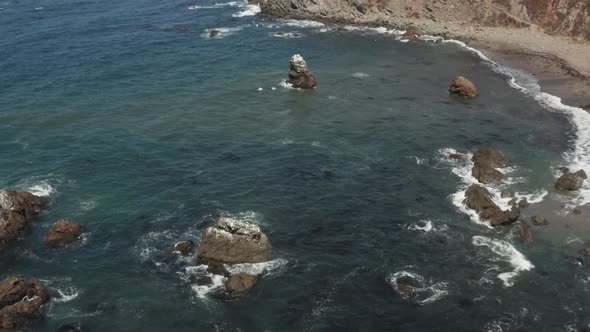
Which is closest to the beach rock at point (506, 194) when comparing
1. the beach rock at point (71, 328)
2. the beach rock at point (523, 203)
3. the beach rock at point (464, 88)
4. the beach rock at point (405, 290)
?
the beach rock at point (523, 203)

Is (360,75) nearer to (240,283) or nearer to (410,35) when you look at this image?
(410,35)

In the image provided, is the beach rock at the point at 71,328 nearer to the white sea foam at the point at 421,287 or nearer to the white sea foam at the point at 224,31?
the white sea foam at the point at 421,287

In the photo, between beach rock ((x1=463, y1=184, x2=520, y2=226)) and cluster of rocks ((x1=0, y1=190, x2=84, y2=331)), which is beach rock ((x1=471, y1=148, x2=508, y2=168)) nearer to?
beach rock ((x1=463, y1=184, x2=520, y2=226))

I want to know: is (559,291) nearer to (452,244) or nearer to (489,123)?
(452,244)

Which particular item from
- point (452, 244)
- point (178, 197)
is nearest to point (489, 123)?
point (452, 244)

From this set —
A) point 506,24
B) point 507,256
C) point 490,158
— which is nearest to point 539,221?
point 507,256
